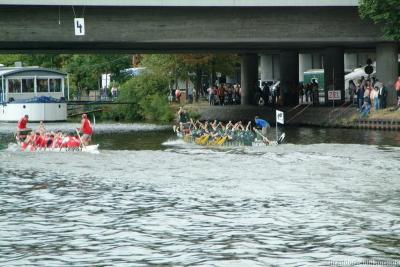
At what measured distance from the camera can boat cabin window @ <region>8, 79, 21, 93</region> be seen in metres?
74.6

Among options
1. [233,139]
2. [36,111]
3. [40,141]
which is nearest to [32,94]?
[36,111]

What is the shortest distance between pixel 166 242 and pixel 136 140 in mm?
31380

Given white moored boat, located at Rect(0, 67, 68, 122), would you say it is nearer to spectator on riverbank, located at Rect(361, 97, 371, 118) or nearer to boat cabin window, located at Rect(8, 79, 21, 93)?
boat cabin window, located at Rect(8, 79, 21, 93)

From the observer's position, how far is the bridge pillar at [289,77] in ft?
229

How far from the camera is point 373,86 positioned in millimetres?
55625

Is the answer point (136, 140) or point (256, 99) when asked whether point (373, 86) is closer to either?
point (136, 140)

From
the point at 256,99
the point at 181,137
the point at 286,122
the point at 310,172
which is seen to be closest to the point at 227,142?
the point at 181,137

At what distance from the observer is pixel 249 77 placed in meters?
77.1

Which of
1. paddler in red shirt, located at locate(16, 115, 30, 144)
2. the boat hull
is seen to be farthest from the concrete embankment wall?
paddler in red shirt, located at locate(16, 115, 30, 144)

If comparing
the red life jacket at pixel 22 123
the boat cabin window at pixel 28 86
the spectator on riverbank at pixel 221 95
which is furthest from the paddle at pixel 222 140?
the spectator on riverbank at pixel 221 95

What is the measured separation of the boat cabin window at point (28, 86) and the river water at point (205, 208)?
36249 mm

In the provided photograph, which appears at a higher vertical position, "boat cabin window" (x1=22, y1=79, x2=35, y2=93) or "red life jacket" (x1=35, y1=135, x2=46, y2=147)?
"boat cabin window" (x1=22, y1=79, x2=35, y2=93)

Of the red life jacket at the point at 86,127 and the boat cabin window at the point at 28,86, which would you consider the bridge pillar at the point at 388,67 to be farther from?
the boat cabin window at the point at 28,86

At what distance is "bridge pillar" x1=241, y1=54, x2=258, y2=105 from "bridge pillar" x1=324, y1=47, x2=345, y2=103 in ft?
45.8
